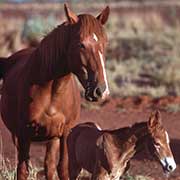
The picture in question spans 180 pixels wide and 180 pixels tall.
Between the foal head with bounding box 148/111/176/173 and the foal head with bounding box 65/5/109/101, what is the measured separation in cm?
178

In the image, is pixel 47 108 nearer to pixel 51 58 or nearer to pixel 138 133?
pixel 51 58

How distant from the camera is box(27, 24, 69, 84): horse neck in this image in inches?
285

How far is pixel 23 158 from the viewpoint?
25.8 feet

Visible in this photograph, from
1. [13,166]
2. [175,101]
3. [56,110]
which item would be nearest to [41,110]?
[56,110]

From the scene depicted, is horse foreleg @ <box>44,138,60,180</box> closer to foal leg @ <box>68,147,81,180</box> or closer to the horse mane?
the horse mane

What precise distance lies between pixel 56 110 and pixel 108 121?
283 inches

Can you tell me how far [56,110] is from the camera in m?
7.61

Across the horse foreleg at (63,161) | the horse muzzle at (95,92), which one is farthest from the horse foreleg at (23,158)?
the horse muzzle at (95,92)

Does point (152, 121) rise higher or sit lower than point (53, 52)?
lower

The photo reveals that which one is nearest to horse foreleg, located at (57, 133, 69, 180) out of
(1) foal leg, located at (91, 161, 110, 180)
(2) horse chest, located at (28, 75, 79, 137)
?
Answer: (2) horse chest, located at (28, 75, 79, 137)

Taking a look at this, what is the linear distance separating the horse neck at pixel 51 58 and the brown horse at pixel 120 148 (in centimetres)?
161

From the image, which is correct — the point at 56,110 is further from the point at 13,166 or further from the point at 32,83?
the point at 13,166

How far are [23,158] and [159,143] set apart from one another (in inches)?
64.4

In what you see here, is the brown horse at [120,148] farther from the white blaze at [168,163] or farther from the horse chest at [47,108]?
the horse chest at [47,108]
